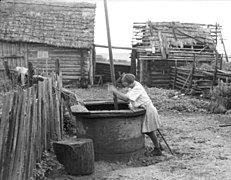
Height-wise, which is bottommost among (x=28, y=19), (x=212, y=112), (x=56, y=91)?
(x=212, y=112)

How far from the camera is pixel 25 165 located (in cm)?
502

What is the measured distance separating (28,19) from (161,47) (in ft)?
26.6

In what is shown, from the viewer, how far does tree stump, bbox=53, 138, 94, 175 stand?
243 inches

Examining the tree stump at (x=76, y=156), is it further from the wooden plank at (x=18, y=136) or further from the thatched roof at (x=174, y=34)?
the thatched roof at (x=174, y=34)

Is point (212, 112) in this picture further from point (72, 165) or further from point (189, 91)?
point (72, 165)

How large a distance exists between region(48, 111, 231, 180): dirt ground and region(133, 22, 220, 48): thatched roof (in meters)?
14.6

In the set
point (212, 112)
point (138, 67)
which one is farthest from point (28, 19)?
point (212, 112)

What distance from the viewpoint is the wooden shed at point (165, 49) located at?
23.4 m

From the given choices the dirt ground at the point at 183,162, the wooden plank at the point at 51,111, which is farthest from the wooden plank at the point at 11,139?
the wooden plank at the point at 51,111

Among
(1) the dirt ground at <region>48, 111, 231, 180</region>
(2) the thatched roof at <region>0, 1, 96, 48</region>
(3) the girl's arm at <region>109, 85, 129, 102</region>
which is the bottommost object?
(1) the dirt ground at <region>48, 111, 231, 180</region>

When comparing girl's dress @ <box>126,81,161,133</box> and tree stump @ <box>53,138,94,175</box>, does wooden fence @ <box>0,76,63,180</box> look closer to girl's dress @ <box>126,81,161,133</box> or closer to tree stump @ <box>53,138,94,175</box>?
tree stump @ <box>53,138,94,175</box>

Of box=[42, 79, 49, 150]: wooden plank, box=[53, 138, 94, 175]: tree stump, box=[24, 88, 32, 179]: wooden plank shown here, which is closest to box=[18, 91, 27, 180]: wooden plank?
box=[24, 88, 32, 179]: wooden plank

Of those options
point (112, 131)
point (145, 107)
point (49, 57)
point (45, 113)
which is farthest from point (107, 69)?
point (45, 113)

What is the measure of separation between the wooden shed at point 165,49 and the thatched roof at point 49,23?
10.9 feet
